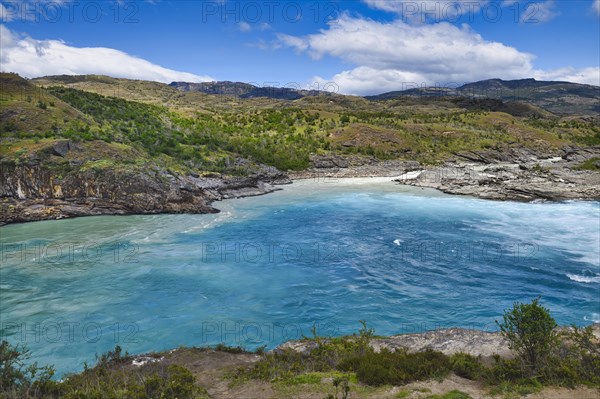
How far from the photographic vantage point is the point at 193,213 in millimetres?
35656

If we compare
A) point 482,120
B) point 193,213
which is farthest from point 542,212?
point 482,120

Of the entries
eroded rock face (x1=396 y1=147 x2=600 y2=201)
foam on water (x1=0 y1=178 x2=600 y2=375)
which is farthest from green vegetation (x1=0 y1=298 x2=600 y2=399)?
eroded rock face (x1=396 y1=147 x2=600 y2=201)

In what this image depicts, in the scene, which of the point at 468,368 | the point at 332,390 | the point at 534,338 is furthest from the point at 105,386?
the point at 534,338

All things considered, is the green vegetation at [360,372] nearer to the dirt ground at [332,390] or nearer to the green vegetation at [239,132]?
the dirt ground at [332,390]

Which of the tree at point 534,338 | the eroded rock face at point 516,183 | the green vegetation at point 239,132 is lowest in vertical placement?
the tree at point 534,338

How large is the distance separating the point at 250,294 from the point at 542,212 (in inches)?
1172

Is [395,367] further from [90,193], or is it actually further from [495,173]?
[495,173]

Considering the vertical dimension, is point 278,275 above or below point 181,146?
below

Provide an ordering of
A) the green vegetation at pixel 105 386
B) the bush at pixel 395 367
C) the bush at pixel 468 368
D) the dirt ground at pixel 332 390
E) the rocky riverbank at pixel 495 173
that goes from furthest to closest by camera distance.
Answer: the rocky riverbank at pixel 495 173
the bush at pixel 468 368
the bush at pixel 395 367
the dirt ground at pixel 332 390
the green vegetation at pixel 105 386

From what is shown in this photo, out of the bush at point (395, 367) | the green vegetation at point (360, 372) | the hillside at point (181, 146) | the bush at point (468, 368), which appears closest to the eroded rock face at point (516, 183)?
the hillside at point (181, 146)

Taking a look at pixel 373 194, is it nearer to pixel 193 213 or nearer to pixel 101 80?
pixel 193 213

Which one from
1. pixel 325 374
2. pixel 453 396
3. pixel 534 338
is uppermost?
pixel 534 338

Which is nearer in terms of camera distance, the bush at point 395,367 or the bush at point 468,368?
the bush at point 395,367

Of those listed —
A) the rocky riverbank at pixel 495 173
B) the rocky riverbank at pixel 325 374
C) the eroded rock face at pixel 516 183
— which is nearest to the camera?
the rocky riverbank at pixel 325 374
